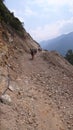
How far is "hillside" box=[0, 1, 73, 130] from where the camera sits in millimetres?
14492

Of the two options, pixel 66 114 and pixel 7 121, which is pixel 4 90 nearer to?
pixel 7 121

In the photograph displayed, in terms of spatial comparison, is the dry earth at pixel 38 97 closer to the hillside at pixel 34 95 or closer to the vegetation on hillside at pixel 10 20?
the hillside at pixel 34 95

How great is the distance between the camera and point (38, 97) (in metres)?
17.2

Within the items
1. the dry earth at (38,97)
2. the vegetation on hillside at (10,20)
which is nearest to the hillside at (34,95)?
the dry earth at (38,97)

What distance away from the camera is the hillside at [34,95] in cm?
1449

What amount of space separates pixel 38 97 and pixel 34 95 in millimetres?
274

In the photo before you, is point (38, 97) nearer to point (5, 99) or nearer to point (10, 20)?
point (5, 99)

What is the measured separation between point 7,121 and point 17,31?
60.7 feet

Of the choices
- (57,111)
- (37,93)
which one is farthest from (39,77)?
(57,111)

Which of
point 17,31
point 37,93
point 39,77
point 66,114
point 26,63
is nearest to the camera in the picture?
point 66,114

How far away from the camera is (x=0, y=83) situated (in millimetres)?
15961

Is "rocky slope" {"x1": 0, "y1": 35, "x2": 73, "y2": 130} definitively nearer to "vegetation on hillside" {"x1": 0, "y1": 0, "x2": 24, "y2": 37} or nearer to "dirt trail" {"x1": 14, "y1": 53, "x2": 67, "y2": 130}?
"dirt trail" {"x1": 14, "y1": 53, "x2": 67, "y2": 130}

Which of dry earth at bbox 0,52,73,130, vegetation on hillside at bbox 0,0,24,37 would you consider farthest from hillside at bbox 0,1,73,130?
vegetation on hillside at bbox 0,0,24,37

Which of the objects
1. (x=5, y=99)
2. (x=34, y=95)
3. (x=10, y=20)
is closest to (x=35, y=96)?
(x=34, y=95)
